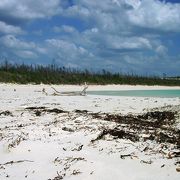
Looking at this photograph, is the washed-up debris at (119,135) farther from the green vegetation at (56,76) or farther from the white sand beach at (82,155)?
the green vegetation at (56,76)

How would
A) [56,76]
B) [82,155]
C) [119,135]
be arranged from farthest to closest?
1. [56,76]
2. [119,135]
3. [82,155]

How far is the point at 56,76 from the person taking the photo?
1873 inches

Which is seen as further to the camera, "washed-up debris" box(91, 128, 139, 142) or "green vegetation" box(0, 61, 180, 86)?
"green vegetation" box(0, 61, 180, 86)

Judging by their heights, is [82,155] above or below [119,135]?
below

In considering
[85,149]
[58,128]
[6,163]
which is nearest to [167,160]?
[85,149]

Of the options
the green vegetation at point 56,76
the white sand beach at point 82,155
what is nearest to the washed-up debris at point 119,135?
the white sand beach at point 82,155

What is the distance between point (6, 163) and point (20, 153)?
0.47 m

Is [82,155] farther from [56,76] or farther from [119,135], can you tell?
[56,76]

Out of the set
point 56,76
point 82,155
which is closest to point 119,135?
point 82,155

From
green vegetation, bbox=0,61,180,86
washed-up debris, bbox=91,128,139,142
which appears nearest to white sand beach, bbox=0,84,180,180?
washed-up debris, bbox=91,128,139,142

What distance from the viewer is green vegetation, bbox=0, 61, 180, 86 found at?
42.3 metres

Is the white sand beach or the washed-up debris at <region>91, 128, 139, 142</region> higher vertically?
the washed-up debris at <region>91, 128, 139, 142</region>

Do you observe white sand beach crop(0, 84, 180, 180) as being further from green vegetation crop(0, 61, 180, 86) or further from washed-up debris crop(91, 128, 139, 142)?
green vegetation crop(0, 61, 180, 86)

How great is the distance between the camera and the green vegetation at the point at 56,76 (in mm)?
42281
